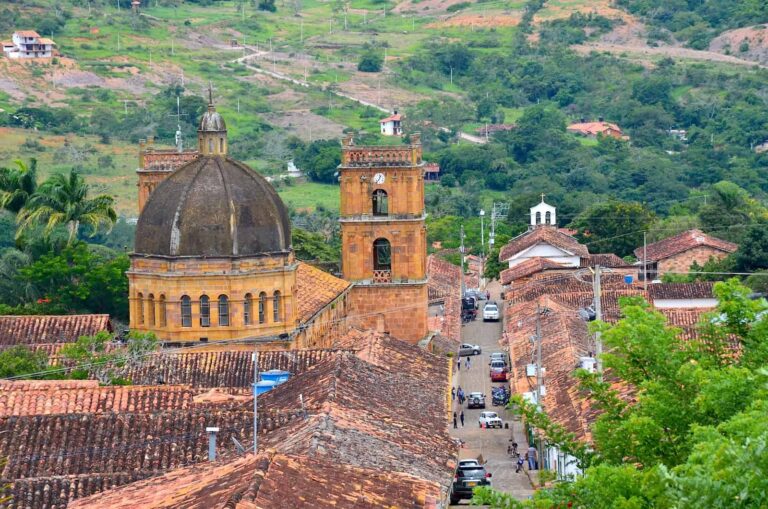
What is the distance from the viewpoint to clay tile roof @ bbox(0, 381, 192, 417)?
3822 centimetres

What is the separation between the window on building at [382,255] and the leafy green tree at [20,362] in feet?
57.8

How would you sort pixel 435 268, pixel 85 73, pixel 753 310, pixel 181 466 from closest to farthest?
pixel 753 310 < pixel 181 466 < pixel 435 268 < pixel 85 73

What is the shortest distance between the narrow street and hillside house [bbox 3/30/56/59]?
10883 cm

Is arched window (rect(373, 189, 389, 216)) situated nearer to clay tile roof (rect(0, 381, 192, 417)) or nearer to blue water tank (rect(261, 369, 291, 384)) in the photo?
blue water tank (rect(261, 369, 291, 384))

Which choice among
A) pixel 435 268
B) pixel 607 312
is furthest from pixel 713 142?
pixel 607 312

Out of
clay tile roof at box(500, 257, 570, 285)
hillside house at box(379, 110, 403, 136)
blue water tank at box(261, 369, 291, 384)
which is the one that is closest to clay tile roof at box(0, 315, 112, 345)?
blue water tank at box(261, 369, 291, 384)

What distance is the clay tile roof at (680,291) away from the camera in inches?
3004

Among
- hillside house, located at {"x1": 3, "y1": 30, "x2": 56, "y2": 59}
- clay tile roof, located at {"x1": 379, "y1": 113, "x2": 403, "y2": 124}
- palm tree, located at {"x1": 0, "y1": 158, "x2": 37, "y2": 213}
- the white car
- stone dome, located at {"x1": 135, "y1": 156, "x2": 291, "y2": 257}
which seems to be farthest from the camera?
hillside house, located at {"x1": 3, "y1": 30, "x2": 56, "y2": 59}

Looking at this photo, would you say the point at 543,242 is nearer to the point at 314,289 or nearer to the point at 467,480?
the point at 314,289

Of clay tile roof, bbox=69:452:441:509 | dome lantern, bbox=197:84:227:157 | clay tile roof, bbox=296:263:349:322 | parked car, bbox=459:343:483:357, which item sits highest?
dome lantern, bbox=197:84:227:157

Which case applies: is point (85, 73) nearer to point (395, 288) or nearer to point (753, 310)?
point (395, 288)

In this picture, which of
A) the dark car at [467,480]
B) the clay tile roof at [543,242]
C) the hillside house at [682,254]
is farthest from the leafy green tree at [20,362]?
the hillside house at [682,254]

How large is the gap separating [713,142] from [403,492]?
145m

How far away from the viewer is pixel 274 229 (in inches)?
2184
